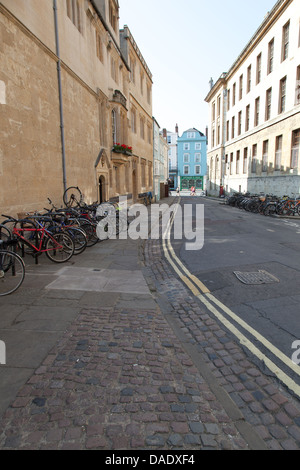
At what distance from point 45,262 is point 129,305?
11.5 ft

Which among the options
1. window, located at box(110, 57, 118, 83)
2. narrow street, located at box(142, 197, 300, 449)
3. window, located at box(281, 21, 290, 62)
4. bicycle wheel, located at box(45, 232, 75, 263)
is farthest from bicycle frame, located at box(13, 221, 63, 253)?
window, located at box(281, 21, 290, 62)

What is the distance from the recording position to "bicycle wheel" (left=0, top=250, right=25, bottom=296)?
514cm

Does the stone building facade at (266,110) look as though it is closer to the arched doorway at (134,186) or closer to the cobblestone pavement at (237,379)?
the arched doorway at (134,186)

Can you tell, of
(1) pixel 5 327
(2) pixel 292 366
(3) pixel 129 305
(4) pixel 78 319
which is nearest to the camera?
(2) pixel 292 366

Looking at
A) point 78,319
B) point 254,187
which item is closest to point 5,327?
point 78,319

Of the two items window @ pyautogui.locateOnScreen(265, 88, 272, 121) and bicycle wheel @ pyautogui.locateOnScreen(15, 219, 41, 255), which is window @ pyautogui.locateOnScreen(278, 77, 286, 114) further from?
bicycle wheel @ pyautogui.locateOnScreen(15, 219, 41, 255)

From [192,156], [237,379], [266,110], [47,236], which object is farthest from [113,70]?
[192,156]

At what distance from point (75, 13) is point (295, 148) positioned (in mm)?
16861

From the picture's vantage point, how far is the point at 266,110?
1040 inches

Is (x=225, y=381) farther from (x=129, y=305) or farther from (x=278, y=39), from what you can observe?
(x=278, y=39)

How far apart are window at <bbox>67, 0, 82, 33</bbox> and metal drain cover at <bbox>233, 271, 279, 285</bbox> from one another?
13433mm

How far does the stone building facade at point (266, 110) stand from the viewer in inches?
837

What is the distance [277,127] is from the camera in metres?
23.7

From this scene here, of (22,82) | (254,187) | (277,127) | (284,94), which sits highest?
(284,94)
